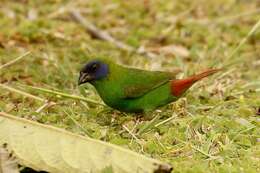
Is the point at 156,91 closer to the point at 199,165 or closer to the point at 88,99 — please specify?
the point at 88,99

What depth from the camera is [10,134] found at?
12.0ft

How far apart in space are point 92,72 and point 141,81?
317 millimetres

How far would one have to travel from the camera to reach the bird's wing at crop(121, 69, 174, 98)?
4.36m

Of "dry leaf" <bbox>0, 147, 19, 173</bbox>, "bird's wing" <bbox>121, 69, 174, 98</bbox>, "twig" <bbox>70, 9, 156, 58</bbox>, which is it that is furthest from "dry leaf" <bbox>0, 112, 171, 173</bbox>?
"twig" <bbox>70, 9, 156, 58</bbox>

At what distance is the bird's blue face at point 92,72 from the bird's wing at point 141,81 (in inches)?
5.9

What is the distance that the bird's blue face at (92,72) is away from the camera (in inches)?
171

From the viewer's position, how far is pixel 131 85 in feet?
14.3

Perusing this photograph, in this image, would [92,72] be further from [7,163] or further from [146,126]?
[7,163]

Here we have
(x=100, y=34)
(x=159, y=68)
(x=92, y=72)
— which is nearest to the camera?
(x=92, y=72)

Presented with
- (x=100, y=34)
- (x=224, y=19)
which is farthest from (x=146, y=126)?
(x=224, y=19)

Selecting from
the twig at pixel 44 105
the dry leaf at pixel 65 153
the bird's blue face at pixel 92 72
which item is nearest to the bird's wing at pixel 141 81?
the bird's blue face at pixel 92 72

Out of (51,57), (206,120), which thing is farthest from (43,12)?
(206,120)

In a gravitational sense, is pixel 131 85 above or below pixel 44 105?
above

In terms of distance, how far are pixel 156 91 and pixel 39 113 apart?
756 millimetres
